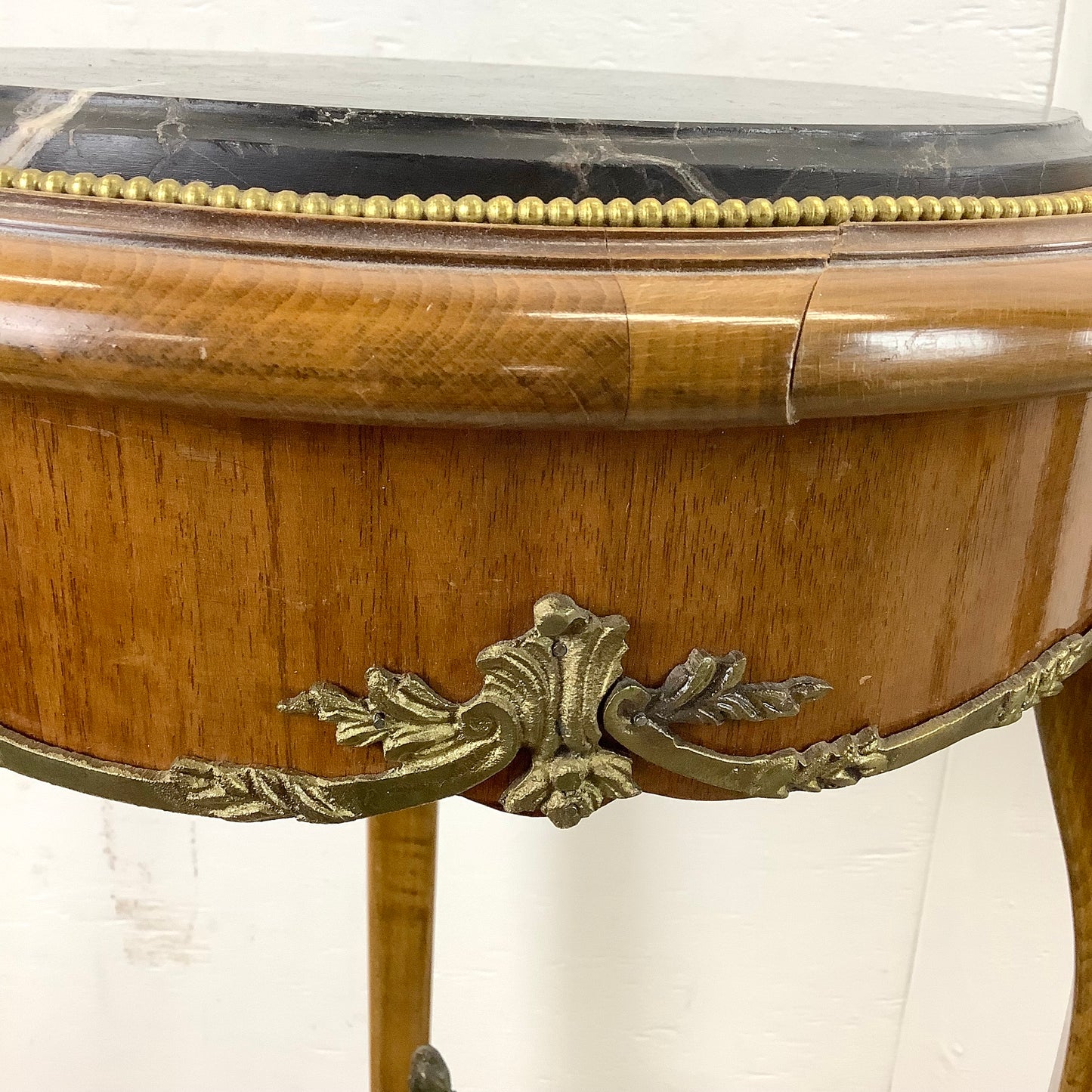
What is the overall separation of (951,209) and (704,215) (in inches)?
3.0

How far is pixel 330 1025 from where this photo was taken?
102 centimetres

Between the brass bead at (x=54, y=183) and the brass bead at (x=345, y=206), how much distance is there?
7cm

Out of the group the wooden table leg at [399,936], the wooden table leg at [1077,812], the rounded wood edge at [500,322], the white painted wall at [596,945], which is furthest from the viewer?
the white painted wall at [596,945]

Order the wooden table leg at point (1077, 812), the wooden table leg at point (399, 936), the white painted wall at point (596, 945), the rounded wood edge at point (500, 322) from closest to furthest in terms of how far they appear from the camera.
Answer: the rounded wood edge at point (500, 322) → the wooden table leg at point (1077, 812) → the wooden table leg at point (399, 936) → the white painted wall at point (596, 945)

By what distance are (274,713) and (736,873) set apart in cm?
→ 75

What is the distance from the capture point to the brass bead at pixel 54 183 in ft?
0.94

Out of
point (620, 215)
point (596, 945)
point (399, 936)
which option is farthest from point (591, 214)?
point (596, 945)

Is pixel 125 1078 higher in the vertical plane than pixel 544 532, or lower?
lower

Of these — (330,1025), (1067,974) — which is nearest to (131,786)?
(330,1025)

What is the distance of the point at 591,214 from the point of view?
28 centimetres

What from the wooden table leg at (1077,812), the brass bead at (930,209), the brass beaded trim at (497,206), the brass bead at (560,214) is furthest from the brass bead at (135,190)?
the wooden table leg at (1077,812)

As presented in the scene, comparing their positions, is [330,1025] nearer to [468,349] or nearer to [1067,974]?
[1067,974]

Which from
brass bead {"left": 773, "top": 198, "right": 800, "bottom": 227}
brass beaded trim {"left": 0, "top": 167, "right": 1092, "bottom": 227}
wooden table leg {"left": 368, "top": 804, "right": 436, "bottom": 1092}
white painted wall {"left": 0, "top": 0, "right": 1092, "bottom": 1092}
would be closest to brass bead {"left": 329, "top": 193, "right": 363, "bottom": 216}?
brass beaded trim {"left": 0, "top": 167, "right": 1092, "bottom": 227}

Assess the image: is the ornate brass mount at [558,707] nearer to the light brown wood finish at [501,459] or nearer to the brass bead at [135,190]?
the light brown wood finish at [501,459]
